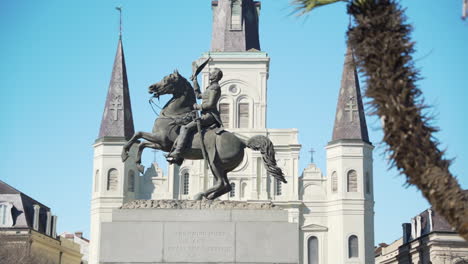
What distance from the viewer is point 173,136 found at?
62.6ft

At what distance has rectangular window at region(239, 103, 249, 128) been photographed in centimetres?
7988

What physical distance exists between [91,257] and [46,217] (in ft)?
17.8

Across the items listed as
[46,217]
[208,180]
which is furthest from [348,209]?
[46,217]

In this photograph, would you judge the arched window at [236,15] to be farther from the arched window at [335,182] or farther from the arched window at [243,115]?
the arched window at [335,182]

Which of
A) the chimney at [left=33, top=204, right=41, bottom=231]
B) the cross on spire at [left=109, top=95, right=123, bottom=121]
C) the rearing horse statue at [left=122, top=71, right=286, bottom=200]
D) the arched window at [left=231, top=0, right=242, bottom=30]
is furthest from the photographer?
the arched window at [left=231, top=0, right=242, bottom=30]

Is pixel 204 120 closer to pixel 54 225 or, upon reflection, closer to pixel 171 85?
pixel 171 85

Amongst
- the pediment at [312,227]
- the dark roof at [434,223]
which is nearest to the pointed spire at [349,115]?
the pediment at [312,227]

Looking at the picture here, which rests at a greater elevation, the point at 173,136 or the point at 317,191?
the point at 317,191

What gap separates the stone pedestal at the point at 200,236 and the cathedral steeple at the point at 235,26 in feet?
218

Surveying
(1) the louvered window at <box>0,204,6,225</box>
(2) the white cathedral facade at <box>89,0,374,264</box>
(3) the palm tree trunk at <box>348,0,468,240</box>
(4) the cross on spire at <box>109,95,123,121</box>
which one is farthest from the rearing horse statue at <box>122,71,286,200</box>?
(4) the cross on spire at <box>109,95,123,121</box>

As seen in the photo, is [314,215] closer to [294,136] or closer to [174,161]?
[294,136]

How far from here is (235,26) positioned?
85.5 m

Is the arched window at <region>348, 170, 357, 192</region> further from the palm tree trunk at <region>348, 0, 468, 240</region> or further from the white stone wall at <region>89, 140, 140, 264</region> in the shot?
the palm tree trunk at <region>348, 0, 468, 240</region>

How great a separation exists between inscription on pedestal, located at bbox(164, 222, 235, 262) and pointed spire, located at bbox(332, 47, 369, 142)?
60431mm
